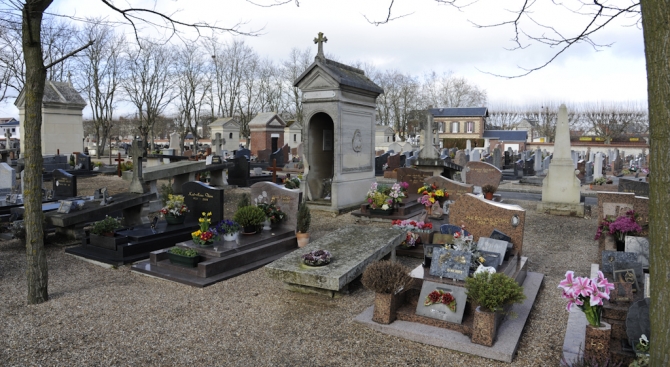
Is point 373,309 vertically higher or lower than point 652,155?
lower

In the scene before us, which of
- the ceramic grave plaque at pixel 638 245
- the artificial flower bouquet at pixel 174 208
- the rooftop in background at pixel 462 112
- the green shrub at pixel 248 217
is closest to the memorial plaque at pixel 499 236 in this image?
the ceramic grave plaque at pixel 638 245

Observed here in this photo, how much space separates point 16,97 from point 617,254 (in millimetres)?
30171

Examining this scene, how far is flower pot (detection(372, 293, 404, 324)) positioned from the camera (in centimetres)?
524

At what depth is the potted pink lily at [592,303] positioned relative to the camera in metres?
4.11

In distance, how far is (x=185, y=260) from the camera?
7332 millimetres

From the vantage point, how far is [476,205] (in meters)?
7.41

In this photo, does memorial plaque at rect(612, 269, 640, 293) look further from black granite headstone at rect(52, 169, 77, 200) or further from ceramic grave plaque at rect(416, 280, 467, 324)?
black granite headstone at rect(52, 169, 77, 200)

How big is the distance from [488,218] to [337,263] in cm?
259

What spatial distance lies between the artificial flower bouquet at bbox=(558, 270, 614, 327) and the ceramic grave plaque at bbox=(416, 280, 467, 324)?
A: 1.25 meters

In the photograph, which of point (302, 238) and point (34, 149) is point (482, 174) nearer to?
point (302, 238)

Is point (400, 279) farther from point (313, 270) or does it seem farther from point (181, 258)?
point (181, 258)

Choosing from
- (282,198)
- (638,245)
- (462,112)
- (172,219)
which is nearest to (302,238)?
(282,198)

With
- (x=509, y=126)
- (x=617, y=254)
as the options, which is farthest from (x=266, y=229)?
(x=509, y=126)

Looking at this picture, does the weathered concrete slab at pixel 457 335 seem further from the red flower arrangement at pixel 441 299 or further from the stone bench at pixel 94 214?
the stone bench at pixel 94 214
